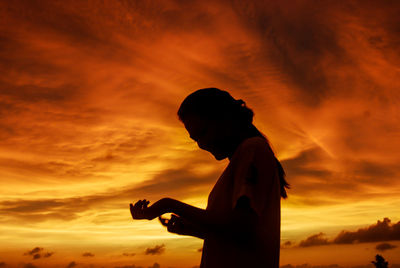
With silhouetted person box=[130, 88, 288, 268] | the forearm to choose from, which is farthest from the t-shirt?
the forearm

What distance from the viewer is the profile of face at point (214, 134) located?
276 cm

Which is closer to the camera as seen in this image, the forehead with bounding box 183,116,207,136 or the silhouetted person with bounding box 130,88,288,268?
the silhouetted person with bounding box 130,88,288,268

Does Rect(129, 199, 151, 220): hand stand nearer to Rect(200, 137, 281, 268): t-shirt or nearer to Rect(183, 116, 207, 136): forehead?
Rect(200, 137, 281, 268): t-shirt

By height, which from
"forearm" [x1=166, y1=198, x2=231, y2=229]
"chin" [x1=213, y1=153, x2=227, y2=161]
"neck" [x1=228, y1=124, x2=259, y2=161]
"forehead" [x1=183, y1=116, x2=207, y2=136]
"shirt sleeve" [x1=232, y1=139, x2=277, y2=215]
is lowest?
"forearm" [x1=166, y1=198, x2=231, y2=229]

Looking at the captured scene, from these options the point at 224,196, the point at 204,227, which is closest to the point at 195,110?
the point at 224,196

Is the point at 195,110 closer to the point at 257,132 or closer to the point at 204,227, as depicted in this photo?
the point at 257,132

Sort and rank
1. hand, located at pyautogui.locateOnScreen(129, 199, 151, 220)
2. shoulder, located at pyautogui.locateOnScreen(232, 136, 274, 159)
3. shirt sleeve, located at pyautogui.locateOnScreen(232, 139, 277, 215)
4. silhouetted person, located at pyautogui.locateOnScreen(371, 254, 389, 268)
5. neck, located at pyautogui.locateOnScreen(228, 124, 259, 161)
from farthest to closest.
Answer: silhouetted person, located at pyautogui.locateOnScreen(371, 254, 389, 268) → neck, located at pyautogui.locateOnScreen(228, 124, 259, 161) → hand, located at pyautogui.locateOnScreen(129, 199, 151, 220) → shoulder, located at pyautogui.locateOnScreen(232, 136, 274, 159) → shirt sleeve, located at pyautogui.locateOnScreen(232, 139, 277, 215)

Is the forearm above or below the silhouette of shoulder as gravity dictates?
below

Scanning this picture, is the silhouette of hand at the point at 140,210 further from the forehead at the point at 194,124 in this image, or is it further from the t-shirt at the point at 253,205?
the forehead at the point at 194,124

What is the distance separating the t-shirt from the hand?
0.50m

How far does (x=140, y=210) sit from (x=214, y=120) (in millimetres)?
961

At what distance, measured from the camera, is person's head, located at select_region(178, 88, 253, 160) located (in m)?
2.77

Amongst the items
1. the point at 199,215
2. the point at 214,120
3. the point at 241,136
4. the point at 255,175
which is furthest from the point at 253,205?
the point at 214,120

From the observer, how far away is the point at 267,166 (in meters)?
2.30
